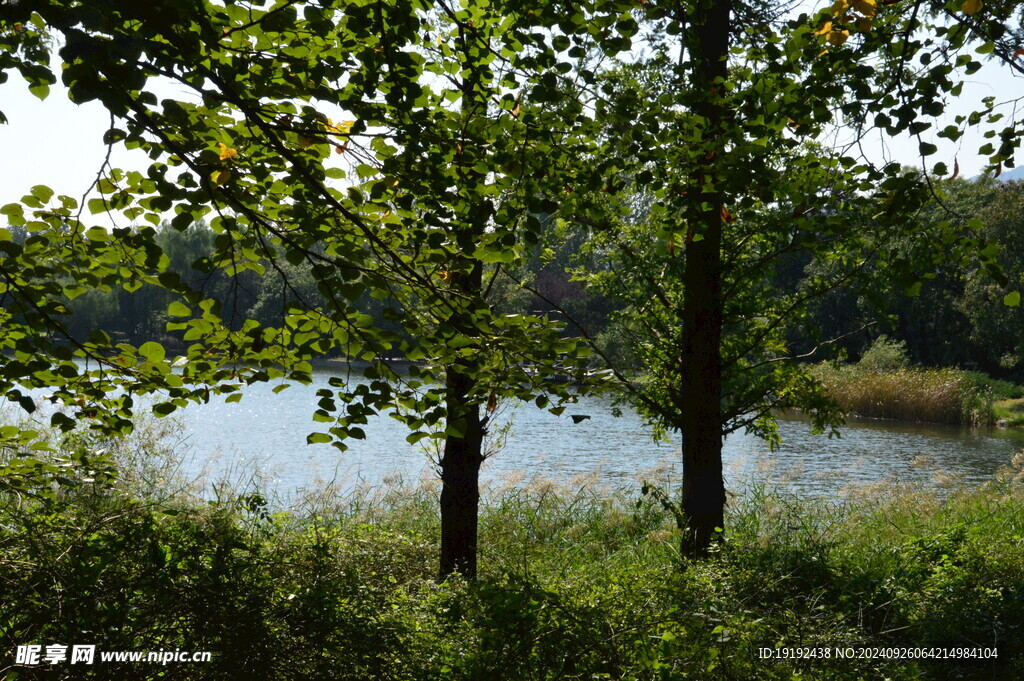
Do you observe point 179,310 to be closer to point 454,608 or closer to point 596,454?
point 454,608

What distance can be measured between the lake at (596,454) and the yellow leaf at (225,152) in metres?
6.35

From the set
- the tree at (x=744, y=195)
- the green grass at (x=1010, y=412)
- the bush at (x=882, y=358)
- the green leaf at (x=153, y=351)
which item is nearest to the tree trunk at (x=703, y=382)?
the tree at (x=744, y=195)

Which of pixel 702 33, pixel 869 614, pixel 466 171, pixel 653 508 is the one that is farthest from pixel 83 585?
pixel 653 508

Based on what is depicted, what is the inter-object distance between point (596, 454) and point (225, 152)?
12.4 m

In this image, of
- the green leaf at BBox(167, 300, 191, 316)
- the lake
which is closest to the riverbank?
the green leaf at BBox(167, 300, 191, 316)

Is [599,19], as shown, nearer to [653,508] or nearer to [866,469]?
[653,508]

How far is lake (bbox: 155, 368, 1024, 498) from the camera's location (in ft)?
37.1

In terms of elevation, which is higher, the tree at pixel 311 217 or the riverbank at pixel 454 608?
the tree at pixel 311 217

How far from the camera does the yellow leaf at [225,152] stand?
3083mm

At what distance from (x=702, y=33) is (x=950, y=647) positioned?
4317 millimetres

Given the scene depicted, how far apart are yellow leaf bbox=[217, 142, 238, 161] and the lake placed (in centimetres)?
635

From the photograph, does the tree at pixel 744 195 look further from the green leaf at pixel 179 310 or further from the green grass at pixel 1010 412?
the green grass at pixel 1010 412

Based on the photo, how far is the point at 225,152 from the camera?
3105 millimetres

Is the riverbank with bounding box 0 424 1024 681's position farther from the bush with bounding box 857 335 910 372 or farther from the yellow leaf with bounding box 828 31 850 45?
the bush with bounding box 857 335 910 372
